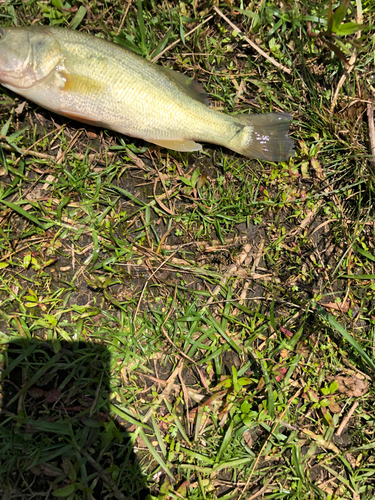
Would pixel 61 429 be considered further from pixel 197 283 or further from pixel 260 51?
pixel 260 51

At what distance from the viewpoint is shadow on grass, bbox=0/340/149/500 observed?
273 centimetres

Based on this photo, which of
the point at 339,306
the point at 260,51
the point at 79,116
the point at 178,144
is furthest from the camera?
the point at 260,51

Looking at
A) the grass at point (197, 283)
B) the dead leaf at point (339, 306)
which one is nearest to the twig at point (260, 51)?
the grass at point (197, 283)

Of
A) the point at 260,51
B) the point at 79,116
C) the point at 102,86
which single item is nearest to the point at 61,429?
the point at 79,116

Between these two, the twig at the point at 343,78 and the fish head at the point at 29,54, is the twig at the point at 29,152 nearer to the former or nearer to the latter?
the fish head at the point at 29,54

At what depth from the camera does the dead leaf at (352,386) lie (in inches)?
125

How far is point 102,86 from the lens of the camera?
2775 millimetres

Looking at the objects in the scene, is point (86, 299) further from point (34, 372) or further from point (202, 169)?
point (202, 169)

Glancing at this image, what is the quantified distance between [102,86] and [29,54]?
2.09ft

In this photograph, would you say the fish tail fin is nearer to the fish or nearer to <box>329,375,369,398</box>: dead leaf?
the fish

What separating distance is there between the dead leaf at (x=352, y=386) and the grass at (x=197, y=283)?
0.07 feet

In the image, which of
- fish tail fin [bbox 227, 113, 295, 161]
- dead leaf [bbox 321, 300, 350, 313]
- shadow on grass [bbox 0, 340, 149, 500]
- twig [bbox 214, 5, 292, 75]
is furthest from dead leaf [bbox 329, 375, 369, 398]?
twig [bbox 214, 5, 292, 75]

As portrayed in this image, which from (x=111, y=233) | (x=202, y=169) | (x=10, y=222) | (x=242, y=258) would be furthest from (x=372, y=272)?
(x=10, y=222)

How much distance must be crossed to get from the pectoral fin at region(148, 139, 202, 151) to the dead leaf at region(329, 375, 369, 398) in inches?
99.3
